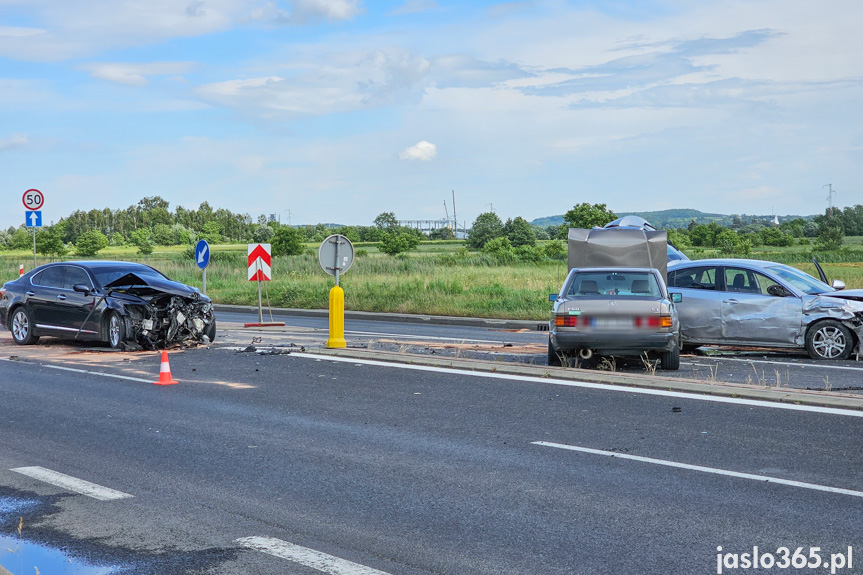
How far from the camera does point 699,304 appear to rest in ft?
45.8

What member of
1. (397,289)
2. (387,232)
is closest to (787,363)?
(397,289)

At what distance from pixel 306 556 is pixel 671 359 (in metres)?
8.13

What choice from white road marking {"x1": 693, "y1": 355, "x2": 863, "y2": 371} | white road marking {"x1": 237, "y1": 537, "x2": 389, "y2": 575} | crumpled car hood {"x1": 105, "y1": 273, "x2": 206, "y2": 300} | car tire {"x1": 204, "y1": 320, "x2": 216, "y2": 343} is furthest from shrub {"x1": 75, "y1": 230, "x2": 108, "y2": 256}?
white road marking {"x1": 237, "y1": 537, "x2": 389, "y2": 575}

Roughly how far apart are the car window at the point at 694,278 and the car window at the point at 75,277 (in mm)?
10050

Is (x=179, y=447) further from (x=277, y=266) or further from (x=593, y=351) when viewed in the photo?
(x=277, y=266)

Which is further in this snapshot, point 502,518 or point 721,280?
point 721,280

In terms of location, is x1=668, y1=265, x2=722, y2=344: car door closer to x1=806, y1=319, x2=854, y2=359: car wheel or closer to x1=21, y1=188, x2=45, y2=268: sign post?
x1=806, y1=319, x2=854, y2=359: car wheel

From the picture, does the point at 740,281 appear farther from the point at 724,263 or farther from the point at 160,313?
the point at 160,313

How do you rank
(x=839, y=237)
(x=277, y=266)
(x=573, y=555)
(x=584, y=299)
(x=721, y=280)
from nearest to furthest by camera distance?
1. (x=573, y=555)
2. (x=584, y=299)
3. (x=721, y=280)
4. (x=277, y=266)
5. (x=839, y=237)

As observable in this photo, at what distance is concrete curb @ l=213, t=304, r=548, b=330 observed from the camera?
22047 millimetres

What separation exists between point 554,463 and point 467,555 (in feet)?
7.29

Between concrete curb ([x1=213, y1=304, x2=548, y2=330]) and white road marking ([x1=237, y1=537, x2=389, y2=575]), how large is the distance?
50.5 feet

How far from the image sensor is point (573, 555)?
489 cm

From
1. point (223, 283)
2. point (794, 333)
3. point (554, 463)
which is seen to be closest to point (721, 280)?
point (794, 333)
